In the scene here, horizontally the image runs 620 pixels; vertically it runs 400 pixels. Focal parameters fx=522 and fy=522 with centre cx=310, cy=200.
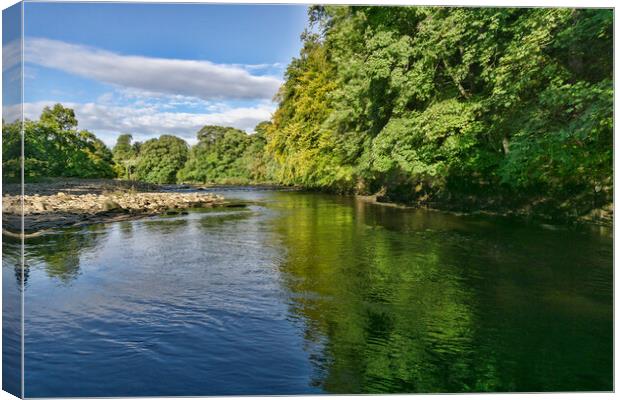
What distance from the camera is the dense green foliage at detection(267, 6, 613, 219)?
25.0 feet

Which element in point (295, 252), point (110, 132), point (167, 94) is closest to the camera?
point (167, 94)

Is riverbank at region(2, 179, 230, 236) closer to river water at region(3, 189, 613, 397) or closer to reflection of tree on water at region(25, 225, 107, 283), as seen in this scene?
reflection of tree on water at region(25, 225, 107, 283)

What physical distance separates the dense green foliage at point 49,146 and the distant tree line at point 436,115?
1.3 inches

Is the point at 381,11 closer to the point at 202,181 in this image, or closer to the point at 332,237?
the point at 332,237

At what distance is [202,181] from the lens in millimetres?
25844

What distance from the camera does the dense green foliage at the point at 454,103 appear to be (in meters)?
7.62

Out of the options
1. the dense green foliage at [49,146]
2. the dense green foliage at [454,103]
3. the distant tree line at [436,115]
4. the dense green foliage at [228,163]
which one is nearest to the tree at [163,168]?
the distant tree line at [436,115]

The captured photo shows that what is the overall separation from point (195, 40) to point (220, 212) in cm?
1166

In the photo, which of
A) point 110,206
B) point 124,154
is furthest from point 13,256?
point 110,206

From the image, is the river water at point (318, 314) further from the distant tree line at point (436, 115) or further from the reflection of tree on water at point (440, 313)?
the distant tree line at point (436, 115)

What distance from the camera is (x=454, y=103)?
1200cm

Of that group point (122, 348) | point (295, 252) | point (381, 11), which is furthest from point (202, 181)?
point (122, 348)

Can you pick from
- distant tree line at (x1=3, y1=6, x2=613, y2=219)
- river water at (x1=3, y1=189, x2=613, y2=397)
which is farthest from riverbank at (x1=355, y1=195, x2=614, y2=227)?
river water at (x1=3, y1=189, x2=613, y2=397)

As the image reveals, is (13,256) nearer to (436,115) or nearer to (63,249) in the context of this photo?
(63,249)
